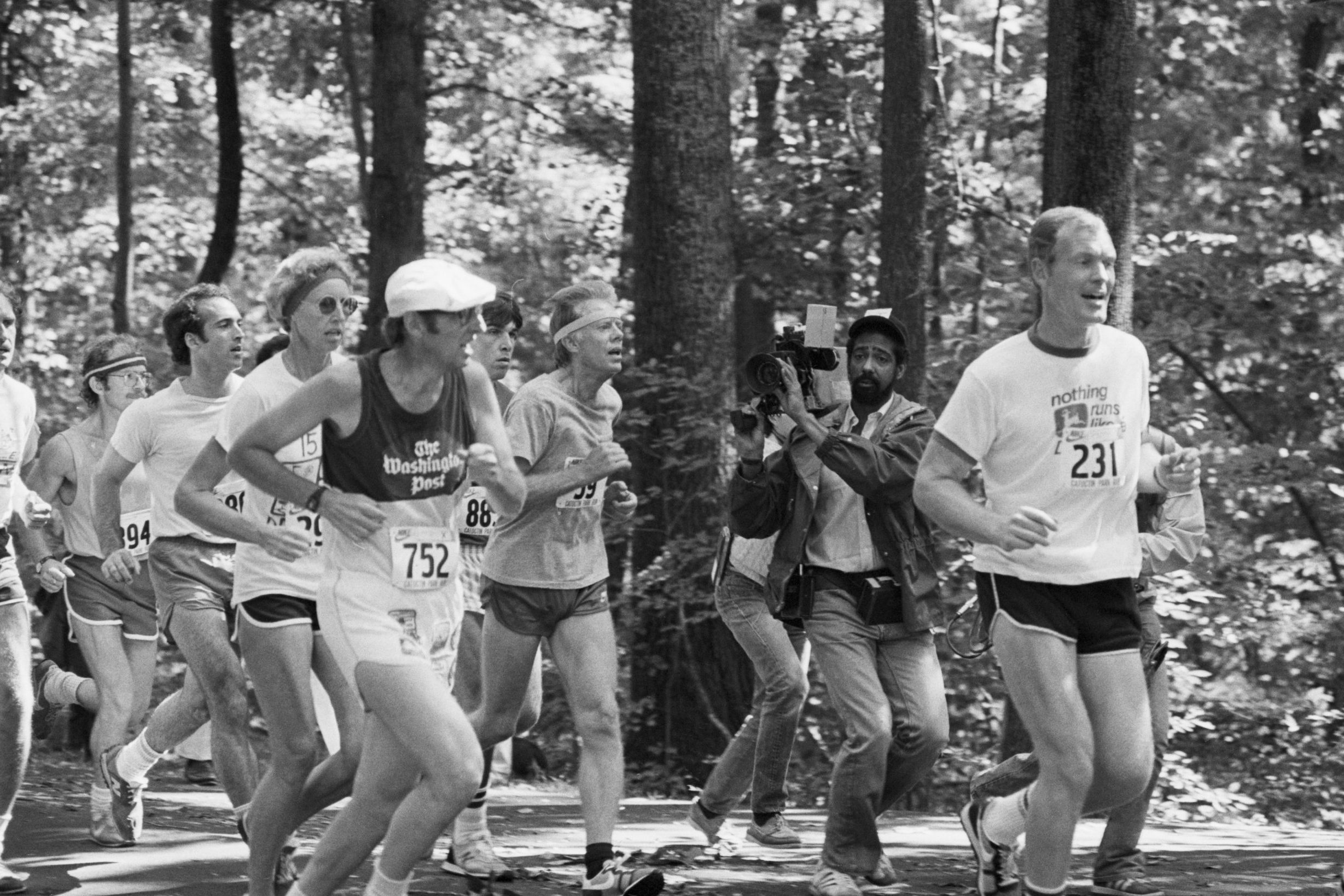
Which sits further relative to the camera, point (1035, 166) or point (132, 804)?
point (1035, 166)

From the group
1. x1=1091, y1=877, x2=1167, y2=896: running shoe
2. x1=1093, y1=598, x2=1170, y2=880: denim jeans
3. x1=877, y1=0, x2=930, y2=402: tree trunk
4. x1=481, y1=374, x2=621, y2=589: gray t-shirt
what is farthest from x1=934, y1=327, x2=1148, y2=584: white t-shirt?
x1=877, y1=0, x2=930, y2=402: tree trunk

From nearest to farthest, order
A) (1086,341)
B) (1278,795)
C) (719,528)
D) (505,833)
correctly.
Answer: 1. (1086,341)
2. (505,833)
3. (719,528)
4. (1278,795)

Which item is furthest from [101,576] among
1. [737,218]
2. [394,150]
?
[737,218]

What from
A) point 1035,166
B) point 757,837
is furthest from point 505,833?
point 1035,166

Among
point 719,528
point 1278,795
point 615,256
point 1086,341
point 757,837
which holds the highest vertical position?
point 615,256

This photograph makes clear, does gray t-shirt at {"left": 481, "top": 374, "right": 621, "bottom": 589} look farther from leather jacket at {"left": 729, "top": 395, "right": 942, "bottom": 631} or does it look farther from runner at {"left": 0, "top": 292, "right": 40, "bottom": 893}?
runner at {"left": 0, "top": 292, "right": 40, "bottom": 893}

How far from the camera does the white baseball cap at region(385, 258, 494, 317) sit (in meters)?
5.66

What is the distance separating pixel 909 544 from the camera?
7.54 m

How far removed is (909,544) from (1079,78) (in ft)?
11.7

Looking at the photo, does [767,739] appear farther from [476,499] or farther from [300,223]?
[300,223]

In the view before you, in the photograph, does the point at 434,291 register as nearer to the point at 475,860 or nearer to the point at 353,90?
the point at 475,860

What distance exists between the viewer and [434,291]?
18.6ft

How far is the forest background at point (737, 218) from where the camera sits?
42.7 feet

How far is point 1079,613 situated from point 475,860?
280 centimetres
